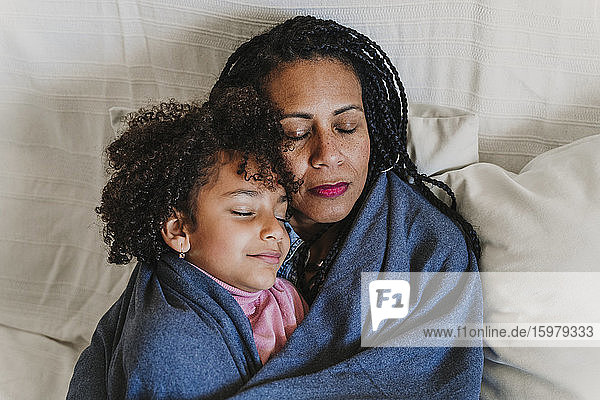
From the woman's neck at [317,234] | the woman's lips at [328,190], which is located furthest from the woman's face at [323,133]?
the woman's neck at [317,234]

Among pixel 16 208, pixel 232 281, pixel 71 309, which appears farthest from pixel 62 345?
pixel 232 281

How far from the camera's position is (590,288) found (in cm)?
118

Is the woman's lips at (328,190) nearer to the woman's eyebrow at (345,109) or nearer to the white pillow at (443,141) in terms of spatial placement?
the woman's eyebrow at (345,109)

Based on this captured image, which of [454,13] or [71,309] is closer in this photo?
[454,13]

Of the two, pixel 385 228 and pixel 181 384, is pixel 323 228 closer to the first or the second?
pixel 385 228

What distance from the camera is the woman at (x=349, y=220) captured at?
1.18 metres

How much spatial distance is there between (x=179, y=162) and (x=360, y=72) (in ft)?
1.55

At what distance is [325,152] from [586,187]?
0.47m

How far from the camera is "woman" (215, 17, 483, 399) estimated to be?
1.18m

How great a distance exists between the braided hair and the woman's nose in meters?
0.15

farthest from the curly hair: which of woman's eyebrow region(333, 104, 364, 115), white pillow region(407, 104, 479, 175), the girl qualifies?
white pillow region(407, 104, 479, 175)

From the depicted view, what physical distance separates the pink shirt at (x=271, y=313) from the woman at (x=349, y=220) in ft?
0.16

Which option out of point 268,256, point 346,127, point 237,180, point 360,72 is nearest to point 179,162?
point 237,180

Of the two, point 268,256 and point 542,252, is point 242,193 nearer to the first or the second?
point 268,256
